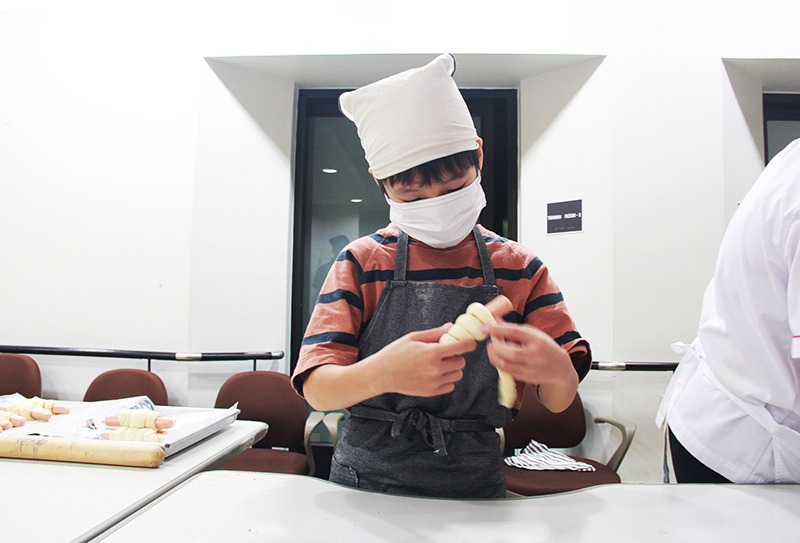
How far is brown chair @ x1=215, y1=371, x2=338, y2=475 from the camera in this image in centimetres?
208

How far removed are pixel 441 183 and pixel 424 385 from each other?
40 centimetres

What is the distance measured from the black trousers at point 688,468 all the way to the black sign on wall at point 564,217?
1568mm

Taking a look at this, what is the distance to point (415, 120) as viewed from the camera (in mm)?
792

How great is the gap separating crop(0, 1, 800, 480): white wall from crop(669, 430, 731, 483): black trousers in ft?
4.50

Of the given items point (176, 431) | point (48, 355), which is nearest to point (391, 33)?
point (176, 431)

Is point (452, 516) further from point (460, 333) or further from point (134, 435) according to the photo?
point (134, 435)

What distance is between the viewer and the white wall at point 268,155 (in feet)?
7.70

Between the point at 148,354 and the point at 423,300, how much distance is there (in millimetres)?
2311

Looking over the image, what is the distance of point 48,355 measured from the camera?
2625mm

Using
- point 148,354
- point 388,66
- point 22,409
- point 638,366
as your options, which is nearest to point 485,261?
point 22,409

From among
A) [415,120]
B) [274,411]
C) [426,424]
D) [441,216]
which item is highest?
[415,120]

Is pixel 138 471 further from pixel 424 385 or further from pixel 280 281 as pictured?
pixel 280 281

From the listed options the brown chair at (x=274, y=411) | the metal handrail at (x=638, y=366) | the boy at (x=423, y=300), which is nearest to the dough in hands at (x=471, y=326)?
the boy at (x=423, y=300)

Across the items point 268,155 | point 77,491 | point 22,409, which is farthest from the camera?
point 268,155
